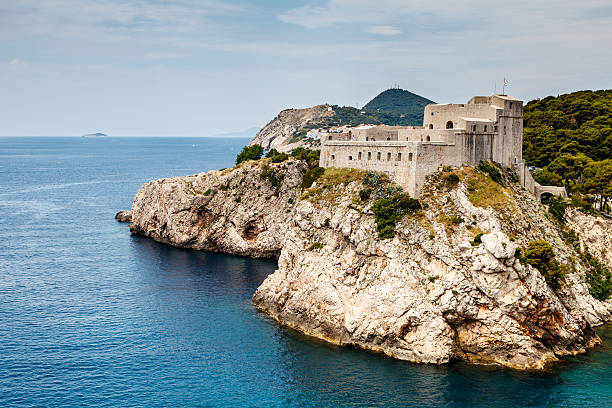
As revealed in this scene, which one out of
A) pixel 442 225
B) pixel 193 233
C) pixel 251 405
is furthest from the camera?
pixel 193 233

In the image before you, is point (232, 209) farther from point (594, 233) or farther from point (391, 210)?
point (594, 233)

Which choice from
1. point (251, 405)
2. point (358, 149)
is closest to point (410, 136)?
point (358, 149)

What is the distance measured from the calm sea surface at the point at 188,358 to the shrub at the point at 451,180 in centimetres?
1937

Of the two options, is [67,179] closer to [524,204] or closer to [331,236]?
[331,236]

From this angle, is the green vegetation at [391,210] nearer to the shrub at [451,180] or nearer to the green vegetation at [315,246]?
the shrub at [451,180]

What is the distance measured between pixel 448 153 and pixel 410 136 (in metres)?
8.58

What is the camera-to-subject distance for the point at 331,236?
202 feet

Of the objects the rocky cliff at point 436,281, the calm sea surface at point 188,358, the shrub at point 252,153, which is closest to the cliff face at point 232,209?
the calm sea surface at point 188,358

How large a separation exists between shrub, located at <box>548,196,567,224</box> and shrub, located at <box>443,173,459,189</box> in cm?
1498

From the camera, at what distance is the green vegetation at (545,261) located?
178ft

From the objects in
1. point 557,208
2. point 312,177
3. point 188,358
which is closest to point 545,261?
point 557,208

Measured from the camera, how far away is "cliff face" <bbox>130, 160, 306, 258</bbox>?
3468 inches

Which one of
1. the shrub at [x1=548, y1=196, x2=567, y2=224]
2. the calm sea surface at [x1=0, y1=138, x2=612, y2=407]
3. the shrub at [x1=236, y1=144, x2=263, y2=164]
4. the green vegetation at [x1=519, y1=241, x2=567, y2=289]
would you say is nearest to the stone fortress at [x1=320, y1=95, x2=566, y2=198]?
the shrub at [x1=548, y1=196, x2=567, y2=224]

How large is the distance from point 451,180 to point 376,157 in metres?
9.65
